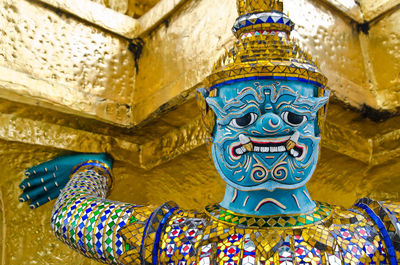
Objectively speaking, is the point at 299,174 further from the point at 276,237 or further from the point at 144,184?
the point at 144,184

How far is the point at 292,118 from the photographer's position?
1012 millimetres

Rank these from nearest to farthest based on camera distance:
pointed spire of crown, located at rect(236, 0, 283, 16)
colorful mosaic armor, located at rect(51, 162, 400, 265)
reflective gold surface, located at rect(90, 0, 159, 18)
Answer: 1. colorful mosaic armor, located at rect(51, 162, 400, 265)
2. pointed spire of crown, located at rect(236, 0, 283, 16)
3. reflective gold surface, located at rect(90, 0, 159, 18)

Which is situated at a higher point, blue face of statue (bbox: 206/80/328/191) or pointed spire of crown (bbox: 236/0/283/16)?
pointed spire of crown (bbox: 236/0/283/16)

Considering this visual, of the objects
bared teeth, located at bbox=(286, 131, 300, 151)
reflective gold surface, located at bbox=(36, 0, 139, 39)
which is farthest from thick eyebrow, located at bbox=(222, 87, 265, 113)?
reflective gold surface, located at bbox=(36, 0, 139, 39)

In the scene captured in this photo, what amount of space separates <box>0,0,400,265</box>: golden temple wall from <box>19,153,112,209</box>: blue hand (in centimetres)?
5

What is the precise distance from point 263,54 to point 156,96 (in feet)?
2.85

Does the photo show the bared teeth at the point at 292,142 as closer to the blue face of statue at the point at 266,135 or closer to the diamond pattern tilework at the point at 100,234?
the blue face of statue at the point at 266,135

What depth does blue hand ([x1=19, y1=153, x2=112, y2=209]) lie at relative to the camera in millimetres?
1788

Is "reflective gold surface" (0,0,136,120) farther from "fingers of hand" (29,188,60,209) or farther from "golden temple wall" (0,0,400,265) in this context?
"fingers of hand" (29,188,60,209)

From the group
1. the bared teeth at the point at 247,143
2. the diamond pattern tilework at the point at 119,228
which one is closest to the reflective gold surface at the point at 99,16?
the diamond pattern tilework at the point at 119,228

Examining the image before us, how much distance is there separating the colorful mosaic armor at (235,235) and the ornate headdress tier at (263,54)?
1.14 feet

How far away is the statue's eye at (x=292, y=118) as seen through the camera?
3.30ft

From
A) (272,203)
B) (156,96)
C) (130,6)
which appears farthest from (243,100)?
(130,6)

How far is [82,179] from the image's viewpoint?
5.10 feet
